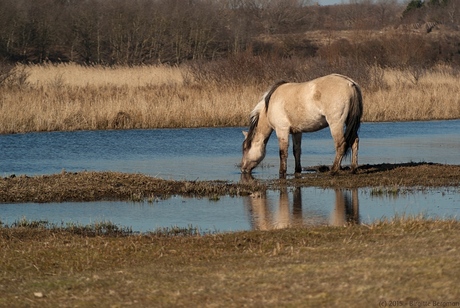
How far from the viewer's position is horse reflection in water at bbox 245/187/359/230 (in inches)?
434

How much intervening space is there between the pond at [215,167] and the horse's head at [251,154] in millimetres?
301

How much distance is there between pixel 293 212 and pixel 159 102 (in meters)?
13.8

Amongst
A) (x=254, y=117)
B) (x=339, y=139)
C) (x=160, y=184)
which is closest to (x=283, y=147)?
(x=254, y=117)

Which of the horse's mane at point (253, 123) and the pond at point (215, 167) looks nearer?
the pond at point (215, 167)

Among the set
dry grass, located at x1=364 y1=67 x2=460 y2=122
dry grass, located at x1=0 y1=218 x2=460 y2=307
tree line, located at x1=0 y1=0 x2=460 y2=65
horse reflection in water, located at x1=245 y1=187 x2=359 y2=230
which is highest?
tree line, located at x1=0 y1=0 x2=460 y2=65

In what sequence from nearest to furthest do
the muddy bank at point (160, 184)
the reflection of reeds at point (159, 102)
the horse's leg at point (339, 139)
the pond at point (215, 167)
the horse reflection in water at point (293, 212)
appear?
1. the horse reflection in water at point (293, 212)
2. the pond at point (215, 167)
3. the muddy bank at point (160, 184)
4. the horse's leg at point (339, 139)
5. the reflection of reeds at point (159, 102)

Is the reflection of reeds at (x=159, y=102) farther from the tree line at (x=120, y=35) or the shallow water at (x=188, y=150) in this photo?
the tree line at (x=120, y=35)

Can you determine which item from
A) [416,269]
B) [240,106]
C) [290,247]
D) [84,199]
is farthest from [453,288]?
[240,106]

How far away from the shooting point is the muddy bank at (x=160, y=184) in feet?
43.5

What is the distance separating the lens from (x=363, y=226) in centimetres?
939

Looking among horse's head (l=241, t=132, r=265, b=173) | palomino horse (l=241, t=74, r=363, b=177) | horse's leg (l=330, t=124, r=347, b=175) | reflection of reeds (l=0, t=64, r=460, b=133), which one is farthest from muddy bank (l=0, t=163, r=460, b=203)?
Result: reflection of reeds (l=0, t=64, r=460, b=133)

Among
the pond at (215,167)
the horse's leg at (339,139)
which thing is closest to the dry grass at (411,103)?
the pond at (215,167)

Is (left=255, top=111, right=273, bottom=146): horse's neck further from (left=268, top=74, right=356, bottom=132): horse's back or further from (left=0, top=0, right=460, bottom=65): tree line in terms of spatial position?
(left=0, top=0, right=460, bottom=65): tree line

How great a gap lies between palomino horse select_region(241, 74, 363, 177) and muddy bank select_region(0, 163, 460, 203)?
0.64 m
